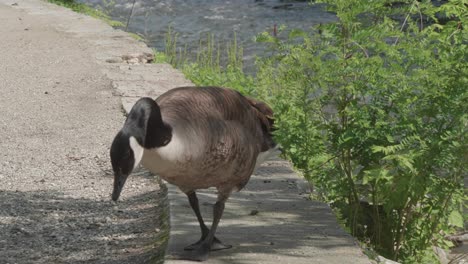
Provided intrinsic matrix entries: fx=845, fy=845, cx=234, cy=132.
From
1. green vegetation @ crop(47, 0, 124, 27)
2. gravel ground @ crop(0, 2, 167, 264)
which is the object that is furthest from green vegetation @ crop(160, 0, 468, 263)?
green vegetation @ crop(47, 0, 124, 27)

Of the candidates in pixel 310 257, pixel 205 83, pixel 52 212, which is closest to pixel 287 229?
pixel 310 257

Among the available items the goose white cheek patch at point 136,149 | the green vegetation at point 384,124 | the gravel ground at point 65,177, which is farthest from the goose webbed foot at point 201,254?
the goose white cheek patch at point 136,149

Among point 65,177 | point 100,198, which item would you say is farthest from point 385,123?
point 65,177

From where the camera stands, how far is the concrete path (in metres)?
5.20

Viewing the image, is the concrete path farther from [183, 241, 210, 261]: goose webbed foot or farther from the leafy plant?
the leafy plant

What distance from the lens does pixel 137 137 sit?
12.7 ft

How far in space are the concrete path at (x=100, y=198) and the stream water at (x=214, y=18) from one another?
18.7 ft

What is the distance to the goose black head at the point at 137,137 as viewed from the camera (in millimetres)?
3871

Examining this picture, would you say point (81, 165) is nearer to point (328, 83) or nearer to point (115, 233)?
point (115, 233)

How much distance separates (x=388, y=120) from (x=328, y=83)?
1.55 feet

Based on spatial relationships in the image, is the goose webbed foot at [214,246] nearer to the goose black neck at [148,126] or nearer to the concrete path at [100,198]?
the concrete path at [100,198]

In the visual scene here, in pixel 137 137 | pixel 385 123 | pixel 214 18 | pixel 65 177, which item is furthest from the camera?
pixel 214 18

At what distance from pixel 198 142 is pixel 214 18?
1600 centimetres

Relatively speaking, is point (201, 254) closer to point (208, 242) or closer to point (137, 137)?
point (208, 242)
